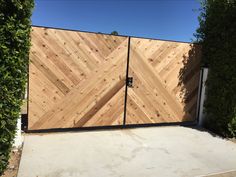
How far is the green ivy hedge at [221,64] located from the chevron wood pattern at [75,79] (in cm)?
209

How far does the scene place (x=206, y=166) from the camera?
3.67 meters

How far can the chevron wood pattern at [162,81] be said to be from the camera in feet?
17.2

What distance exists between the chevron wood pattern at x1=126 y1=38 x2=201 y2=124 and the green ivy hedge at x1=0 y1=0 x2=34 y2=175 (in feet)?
8.55

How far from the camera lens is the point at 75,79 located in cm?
471

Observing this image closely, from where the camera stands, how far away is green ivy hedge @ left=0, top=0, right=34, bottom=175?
9.04 feet

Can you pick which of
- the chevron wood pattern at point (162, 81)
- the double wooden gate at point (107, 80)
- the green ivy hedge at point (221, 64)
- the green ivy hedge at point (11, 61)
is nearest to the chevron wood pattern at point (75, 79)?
the double wooden gate at point (107, 80)

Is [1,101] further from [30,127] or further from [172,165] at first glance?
[172,165]

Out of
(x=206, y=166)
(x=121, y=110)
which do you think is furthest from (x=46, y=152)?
(x=206, y=166)

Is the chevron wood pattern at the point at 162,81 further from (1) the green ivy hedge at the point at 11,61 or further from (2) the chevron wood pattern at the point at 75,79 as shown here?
(1) the green ivy hedge at the point at 11,61

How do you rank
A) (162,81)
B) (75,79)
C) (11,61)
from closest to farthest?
(11,61), (75,79), (162,81)

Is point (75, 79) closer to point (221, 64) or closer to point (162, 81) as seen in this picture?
point (162, 81)

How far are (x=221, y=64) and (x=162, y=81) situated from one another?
4.37ft

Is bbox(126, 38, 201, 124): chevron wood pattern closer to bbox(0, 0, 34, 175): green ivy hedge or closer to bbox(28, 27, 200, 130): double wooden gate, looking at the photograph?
bbox(28, 27, 200, 130): double wooden gate

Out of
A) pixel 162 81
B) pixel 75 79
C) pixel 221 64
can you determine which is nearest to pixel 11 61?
pixel 75 79
